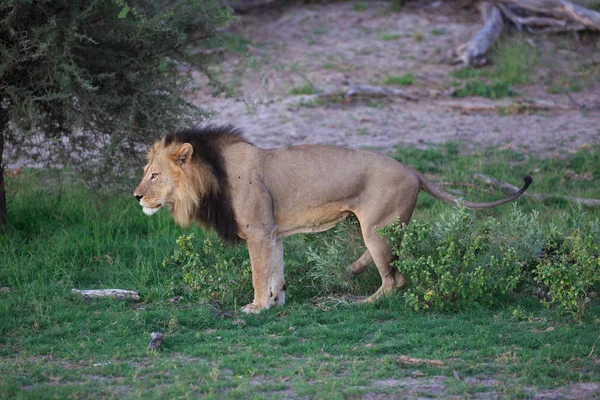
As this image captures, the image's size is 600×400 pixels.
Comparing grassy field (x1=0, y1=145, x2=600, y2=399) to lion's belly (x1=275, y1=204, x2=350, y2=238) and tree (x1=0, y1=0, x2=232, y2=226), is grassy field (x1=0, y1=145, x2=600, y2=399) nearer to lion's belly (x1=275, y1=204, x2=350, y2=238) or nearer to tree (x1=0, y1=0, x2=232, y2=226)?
lion's belly (x1=275, y1=204, x2=350, y2=238)

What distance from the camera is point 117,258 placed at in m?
6.91

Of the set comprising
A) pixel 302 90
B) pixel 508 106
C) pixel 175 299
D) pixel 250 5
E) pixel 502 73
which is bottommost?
pixel 508 106

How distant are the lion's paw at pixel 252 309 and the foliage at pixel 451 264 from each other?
98 cm

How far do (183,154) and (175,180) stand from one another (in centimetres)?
19

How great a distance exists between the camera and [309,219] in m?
5.98

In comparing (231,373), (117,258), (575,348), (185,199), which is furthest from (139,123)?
(575,348)

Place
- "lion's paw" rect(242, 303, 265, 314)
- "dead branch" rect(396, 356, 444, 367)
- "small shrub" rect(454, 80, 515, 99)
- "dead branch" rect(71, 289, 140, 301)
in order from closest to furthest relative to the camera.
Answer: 1. "dead branch" rect(396, 356, 444, 367)
2. "lion's paw" rect(242, 303, 265, 314)
3. "dead branch" rect(71, 289, 140, 301)
4. "small shrub" rect(454, 80, 515, 99)

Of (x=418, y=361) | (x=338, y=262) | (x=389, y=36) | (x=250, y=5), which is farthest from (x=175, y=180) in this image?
(x=250, y=5)

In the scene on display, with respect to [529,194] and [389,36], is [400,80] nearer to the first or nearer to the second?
[389,36]

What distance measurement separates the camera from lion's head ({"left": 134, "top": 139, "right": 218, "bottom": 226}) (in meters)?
5.79

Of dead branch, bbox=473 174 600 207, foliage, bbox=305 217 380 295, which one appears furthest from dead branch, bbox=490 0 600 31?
foliage, bbox=305 217 380 295

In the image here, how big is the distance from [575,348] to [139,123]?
14.6 feet

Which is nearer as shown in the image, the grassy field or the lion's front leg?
the grassy field

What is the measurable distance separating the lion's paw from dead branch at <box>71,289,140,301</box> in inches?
34.1
